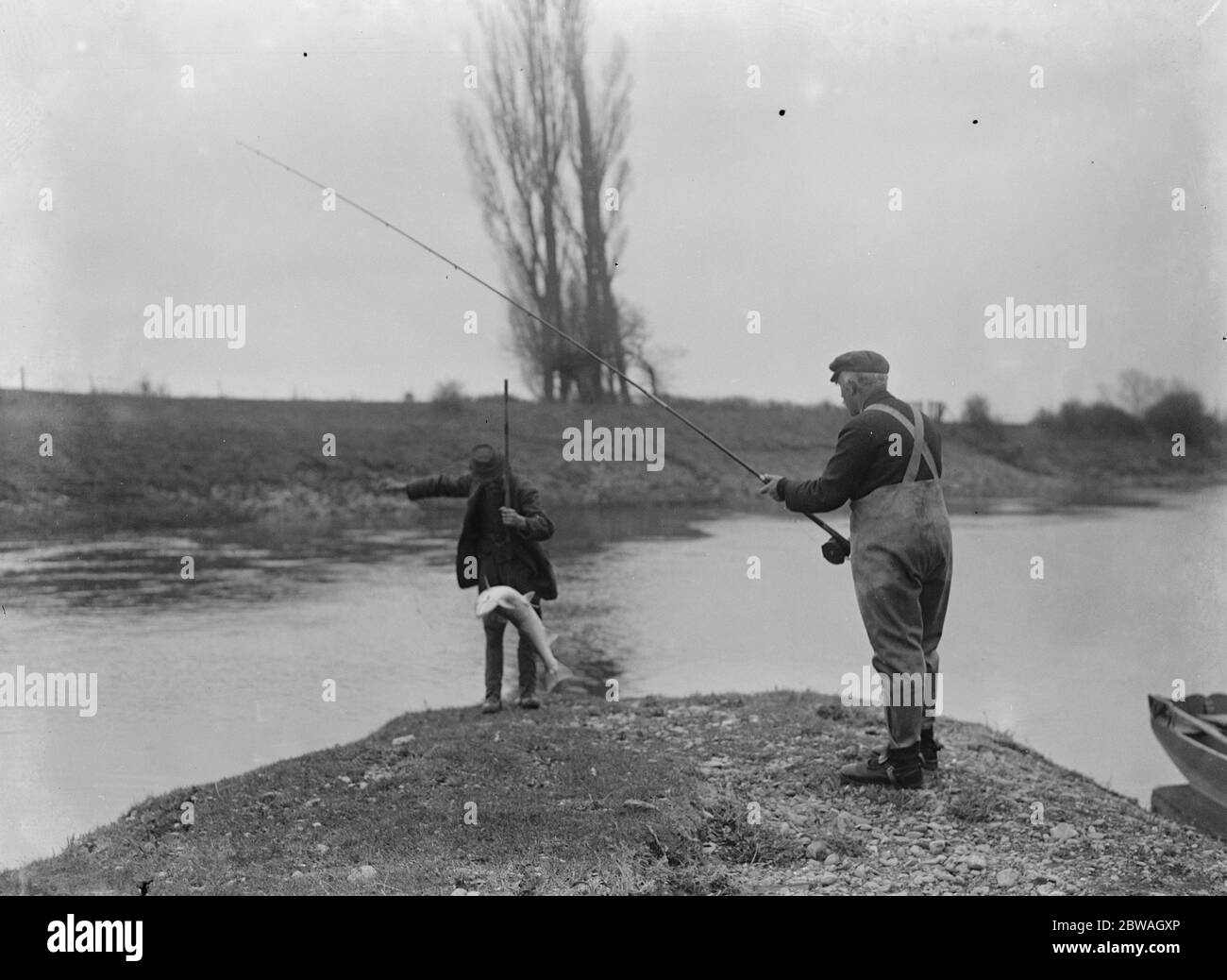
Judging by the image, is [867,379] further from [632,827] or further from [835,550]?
[632,827]

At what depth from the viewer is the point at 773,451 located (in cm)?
3306

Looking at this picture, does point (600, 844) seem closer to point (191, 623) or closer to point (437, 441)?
point (191, 623)

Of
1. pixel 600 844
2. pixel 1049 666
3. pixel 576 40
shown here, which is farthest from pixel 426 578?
pixel 600 844

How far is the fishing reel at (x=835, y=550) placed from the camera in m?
6.96

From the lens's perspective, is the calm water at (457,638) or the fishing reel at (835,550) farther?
the calm water at (457,638)

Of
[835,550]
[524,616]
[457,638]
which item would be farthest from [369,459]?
[835,550]

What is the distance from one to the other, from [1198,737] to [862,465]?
215 inches

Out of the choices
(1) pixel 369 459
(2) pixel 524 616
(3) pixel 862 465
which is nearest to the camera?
(3) pixel 862 465

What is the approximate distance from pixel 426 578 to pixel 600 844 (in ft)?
43.9

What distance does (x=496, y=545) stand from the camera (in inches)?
370

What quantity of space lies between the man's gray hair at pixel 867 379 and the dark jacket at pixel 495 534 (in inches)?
132

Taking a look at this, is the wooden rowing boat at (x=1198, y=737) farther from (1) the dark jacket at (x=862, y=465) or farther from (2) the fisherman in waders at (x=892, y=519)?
(1) the dark jacket at (x=862, y=465)

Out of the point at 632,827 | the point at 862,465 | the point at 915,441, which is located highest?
the point at 915,441

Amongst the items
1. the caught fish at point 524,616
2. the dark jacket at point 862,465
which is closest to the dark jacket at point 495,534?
the caught fish at point 524,616
